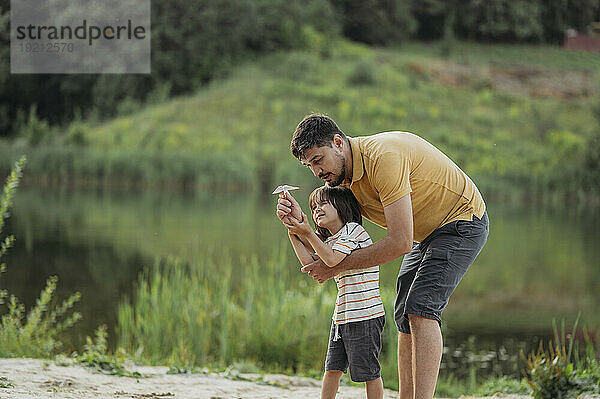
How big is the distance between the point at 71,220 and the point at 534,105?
18.4 meters

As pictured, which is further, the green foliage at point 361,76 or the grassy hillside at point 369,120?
the green foliage at point 361,76

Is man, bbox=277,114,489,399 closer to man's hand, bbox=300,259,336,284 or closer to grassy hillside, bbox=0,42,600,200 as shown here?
man's hand, bbox=300,259,336,284

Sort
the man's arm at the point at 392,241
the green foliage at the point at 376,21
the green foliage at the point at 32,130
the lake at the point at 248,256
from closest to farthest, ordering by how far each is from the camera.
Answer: the man's arm at the point at 392,241 < the lake at the point at 248,256 < the green foliage at the point at 32,130 < the green foliage at the point at 376,21

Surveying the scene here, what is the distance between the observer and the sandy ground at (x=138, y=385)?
9.22 feet

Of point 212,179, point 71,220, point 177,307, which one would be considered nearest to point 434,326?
point 177,307

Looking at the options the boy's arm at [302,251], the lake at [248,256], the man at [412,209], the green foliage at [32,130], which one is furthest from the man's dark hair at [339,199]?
the green foliage at [32,130]

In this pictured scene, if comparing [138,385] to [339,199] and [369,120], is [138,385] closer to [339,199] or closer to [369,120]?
[339,199]

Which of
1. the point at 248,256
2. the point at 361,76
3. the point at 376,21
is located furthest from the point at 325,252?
the point at 376,21

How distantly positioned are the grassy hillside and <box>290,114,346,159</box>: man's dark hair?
15605 mm

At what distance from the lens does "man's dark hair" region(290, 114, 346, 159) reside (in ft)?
7.93

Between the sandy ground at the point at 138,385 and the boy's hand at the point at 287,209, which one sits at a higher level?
the boy's hand at the point at 287,209

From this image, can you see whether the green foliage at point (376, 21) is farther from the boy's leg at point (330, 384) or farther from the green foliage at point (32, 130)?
the boy's leg at point (330, 384)

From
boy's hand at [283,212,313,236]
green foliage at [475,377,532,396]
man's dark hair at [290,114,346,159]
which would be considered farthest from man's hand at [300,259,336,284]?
green foliage at [475,377,532,396]

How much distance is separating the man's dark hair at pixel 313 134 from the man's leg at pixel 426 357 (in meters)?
0.67
